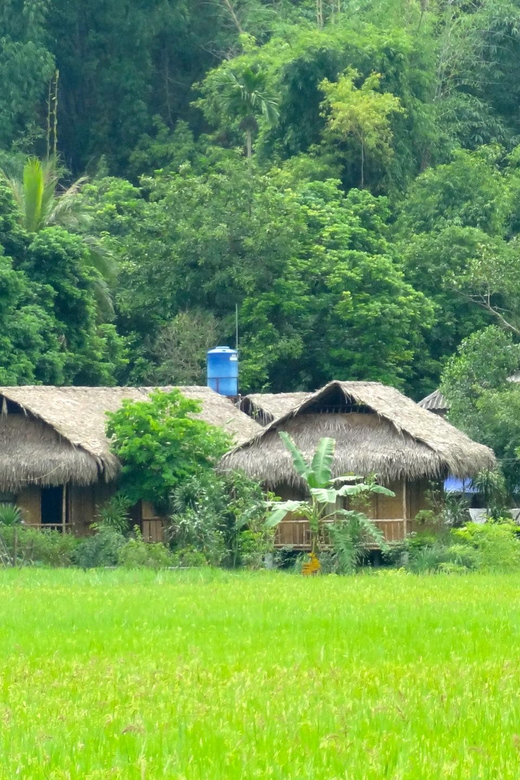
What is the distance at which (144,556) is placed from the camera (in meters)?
21.8

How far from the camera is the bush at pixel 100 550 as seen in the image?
74.4 feet

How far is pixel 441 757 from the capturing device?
6480 mm

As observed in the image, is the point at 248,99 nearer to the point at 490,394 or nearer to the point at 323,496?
the point at 490,394

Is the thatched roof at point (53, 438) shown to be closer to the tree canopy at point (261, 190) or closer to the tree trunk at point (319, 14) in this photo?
the tree canopy at point (261, 190)

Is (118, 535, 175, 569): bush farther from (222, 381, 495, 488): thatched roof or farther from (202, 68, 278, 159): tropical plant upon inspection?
(202, 68, 278, 159): tropical plant

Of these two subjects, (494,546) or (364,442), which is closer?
(494,546)

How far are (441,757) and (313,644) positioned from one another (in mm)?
4158

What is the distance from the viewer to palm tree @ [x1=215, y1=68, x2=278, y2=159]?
4119 centimetres

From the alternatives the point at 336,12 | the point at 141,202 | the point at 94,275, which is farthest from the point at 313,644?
the point at 336,12

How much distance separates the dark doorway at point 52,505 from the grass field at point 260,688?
1136cm

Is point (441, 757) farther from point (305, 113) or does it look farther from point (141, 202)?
point (305, 113)

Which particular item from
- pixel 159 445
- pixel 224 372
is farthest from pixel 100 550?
pixel 224 372

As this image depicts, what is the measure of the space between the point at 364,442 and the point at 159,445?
3.59 metres

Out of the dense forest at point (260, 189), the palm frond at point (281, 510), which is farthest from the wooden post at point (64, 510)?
the palm frond at point (281, 510)
